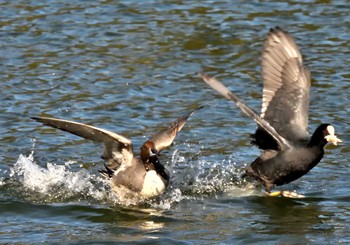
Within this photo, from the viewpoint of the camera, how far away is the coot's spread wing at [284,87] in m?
9.24

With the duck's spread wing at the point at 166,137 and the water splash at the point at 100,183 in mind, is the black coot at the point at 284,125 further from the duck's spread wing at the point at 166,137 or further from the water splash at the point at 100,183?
the duck's spread wing at the point at 166,137

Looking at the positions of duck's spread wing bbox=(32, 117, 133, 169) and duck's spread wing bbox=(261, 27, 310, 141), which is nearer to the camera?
duck's spread wing bbox=(32, 117, 133, 169)

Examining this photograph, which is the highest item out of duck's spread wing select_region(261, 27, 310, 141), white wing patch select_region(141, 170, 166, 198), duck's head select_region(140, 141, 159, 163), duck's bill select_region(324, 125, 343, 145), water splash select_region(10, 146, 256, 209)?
duck's spread wing select_region(261, 27, 310, 141)

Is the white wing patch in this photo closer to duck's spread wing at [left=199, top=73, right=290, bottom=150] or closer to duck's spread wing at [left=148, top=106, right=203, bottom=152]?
duck's spread wing at [left=148, top=106, right=203, bottom=152]

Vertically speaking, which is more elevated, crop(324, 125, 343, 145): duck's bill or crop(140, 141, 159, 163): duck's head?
crop(324, 125, 343, 145): duck's bill

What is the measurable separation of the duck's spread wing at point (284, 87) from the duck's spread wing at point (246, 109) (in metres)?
0.14

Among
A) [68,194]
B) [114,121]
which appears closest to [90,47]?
[114,121]

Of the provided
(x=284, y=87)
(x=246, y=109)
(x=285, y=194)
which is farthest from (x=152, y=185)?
(x=284, y=87)

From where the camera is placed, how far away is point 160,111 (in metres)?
11.2

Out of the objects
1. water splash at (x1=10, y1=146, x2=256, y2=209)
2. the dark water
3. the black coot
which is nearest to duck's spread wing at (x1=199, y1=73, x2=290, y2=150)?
the black coot

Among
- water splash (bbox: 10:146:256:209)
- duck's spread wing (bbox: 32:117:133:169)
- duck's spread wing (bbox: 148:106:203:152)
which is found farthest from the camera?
duck's spread wing (bbox: 148:106:203:152)

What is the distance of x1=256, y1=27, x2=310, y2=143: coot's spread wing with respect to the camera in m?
9.24

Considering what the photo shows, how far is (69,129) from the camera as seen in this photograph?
8.40 meters

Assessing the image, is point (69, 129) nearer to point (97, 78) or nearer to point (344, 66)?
point (97, 78)
